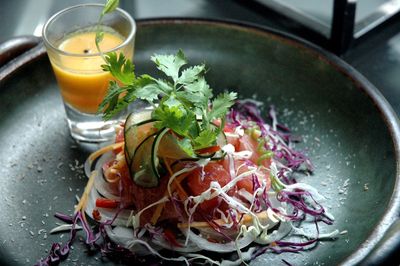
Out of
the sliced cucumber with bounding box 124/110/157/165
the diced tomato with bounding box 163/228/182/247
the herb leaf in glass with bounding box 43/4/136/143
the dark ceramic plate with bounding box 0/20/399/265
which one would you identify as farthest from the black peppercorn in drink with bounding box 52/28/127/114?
the diced tomato with bounding box 163/228/182/247

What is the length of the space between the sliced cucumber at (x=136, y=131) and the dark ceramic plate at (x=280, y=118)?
0.23 meters

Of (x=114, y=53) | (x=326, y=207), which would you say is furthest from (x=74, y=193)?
(x=326, y=207)

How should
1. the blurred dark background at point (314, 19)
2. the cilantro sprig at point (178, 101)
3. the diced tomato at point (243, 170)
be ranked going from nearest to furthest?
1. the cilantro sprig at point (178, 101)
2. the diced tomato at point (243, 170)
3. the blurred dark background at point (314, 19)

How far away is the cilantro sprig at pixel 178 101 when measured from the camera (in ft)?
4.65

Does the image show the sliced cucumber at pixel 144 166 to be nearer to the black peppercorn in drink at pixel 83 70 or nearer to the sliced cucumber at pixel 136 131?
the sliced cucumber at pixel 136 131

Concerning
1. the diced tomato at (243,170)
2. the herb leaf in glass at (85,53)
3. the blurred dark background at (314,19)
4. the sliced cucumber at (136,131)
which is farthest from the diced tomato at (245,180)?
the blurred dark background at (314,19)

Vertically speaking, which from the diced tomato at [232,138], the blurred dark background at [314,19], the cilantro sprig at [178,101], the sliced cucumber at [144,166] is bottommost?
the blurred dark background at [314,19]

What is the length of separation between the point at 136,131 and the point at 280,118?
0.50m

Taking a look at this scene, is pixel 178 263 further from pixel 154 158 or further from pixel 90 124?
pixel 90 124

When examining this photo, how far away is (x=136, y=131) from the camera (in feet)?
4.92

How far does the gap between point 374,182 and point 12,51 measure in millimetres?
1054

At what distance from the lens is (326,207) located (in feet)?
Answer: 5.12

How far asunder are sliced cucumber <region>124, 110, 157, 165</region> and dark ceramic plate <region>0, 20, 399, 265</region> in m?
0.23

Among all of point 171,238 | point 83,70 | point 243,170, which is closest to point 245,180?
point 243,170
